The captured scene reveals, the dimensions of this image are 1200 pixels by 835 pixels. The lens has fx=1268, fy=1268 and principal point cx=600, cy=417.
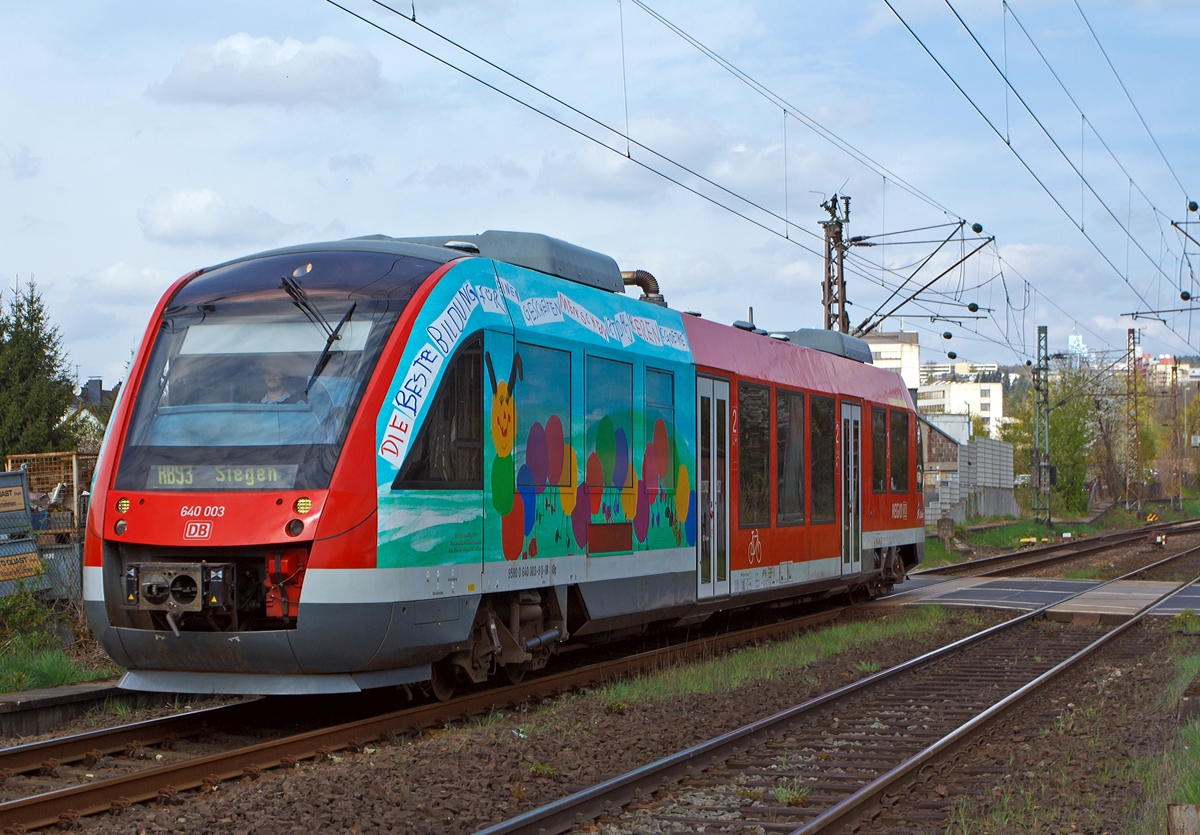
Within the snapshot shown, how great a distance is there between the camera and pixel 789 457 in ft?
49.0

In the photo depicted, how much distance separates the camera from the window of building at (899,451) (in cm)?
1891

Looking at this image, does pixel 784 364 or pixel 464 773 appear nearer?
pixel 464 773

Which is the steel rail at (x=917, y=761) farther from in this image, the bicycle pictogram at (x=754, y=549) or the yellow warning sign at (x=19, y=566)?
the yellow warning sign at (x=19, y=566)

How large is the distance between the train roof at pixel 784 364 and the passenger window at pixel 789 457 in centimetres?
25

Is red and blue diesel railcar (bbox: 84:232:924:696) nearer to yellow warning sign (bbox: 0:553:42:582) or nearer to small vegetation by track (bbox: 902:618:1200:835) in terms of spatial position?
small vegetation by track (bbox: 902:618:1200:835)

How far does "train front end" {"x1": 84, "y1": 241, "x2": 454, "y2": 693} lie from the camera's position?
795 centimetres

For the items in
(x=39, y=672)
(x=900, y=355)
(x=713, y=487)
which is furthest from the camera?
(x=900, y=355)

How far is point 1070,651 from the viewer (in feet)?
44.8

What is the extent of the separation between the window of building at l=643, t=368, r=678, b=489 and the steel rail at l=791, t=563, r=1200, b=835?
3596mm

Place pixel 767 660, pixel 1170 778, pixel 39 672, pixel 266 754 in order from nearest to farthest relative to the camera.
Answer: pixel 1170 778 → pixel 266 754 → pixel 39 672 → pixel 767 660

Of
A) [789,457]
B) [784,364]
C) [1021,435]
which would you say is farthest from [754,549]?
[1021,435]

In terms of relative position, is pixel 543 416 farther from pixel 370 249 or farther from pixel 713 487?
pixel 713 487

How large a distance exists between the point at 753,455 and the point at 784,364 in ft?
5.19

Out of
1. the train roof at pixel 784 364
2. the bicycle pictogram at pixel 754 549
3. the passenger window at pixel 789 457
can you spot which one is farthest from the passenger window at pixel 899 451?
the bicycle pictogram at pixel 754 549
